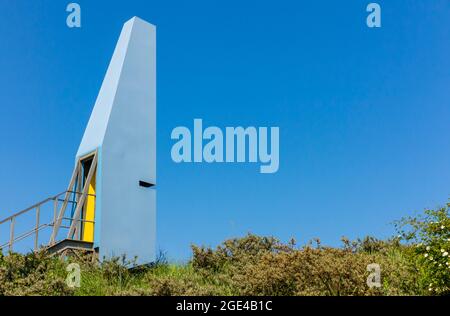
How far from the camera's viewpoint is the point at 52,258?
1390 centimetres

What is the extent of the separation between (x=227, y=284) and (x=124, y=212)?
4.21 m

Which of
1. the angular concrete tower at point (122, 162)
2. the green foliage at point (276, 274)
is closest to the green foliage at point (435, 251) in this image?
the green foliage at point (276, 274)

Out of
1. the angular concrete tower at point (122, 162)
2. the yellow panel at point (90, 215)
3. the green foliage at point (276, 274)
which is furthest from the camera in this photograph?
the yellow panel at point (90, 215)

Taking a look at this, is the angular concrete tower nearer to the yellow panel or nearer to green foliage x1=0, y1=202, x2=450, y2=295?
the yellow panel

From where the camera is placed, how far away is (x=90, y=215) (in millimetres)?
15859

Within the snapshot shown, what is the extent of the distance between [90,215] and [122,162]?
1.61m

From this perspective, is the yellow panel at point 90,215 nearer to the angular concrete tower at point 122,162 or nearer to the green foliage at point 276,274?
the angular concrete tower at point 122,162

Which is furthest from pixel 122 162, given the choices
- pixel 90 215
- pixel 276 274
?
pixel 276 274

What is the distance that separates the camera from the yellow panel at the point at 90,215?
51.5 ft

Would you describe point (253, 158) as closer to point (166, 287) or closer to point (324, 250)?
point (324, 250)

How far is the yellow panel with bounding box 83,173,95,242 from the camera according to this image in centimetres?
1571

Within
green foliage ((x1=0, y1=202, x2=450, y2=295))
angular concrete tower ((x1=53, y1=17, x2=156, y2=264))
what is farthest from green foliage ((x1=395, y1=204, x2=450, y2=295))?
angular concrete tower ((x1=53, y1=17, x2=156, y2=264))
